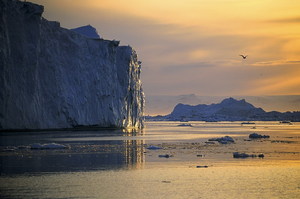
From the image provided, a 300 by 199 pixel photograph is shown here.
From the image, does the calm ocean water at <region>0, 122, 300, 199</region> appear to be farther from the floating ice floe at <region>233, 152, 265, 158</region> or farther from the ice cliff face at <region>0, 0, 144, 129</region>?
the ice cliff face at <region>0, 0, 144, 129</region>

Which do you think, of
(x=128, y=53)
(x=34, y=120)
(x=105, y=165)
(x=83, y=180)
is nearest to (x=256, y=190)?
(x=83, y=180)

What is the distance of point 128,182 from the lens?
70.0 ft

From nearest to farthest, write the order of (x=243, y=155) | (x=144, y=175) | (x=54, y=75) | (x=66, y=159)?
(x=144, y=175)
(x=66, y=159)
(x=243, y=155)
(x=54, y=75)

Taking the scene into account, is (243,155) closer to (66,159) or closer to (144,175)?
(144,175)

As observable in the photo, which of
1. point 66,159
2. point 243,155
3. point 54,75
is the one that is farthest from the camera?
point 54,75

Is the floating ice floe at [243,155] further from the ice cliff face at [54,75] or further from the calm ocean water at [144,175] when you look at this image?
the ice cliff face at [54,75]

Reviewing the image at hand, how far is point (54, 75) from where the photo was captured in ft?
193

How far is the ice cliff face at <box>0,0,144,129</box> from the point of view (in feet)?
167

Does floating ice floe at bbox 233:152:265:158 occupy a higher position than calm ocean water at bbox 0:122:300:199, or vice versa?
floating ice floe at bbox 233:152:265:158

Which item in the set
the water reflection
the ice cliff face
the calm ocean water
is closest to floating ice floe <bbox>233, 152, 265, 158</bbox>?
the calm ocean water

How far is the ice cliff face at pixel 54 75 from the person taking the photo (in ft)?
167

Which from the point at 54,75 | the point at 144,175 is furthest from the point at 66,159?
the point at 54,75

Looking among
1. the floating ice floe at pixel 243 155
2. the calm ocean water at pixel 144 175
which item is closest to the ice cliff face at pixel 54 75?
the calm ocean water at pixel 144 175

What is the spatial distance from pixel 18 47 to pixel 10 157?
25364mm
